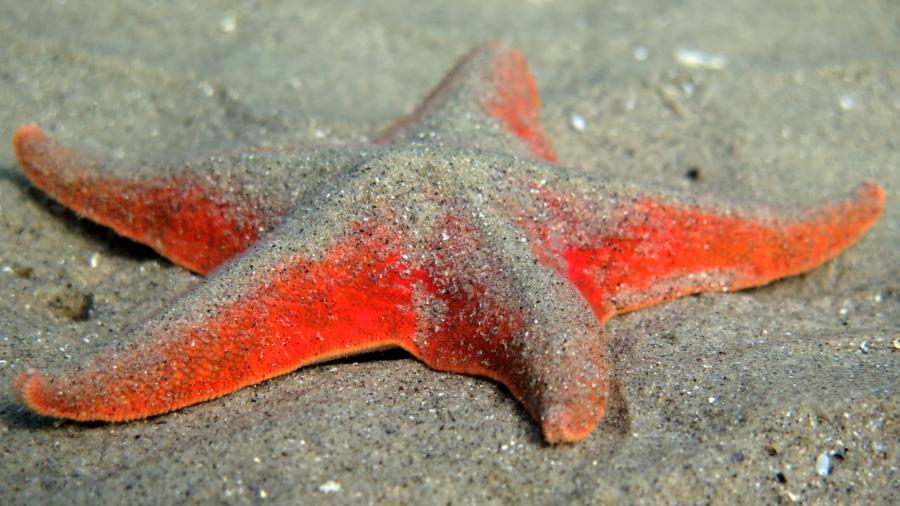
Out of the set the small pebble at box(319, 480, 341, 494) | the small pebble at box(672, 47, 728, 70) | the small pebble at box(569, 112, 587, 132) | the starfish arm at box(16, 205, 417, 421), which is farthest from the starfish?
the small pebble at box(672, 47, 728, 70)

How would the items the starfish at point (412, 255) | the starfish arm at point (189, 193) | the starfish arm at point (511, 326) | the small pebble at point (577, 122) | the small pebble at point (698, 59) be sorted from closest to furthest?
the starfish arm at point (511, 326) < the starfish at point (412, 255) < the starfish arm at point (189, 193) < the small pebble at point (577, 122) < the small pebble at point (698, 59)

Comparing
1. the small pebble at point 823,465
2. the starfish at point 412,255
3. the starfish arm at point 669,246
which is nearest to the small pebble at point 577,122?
the starfish at point 412,255

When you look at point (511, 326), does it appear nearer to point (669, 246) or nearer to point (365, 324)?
point (365, 324)

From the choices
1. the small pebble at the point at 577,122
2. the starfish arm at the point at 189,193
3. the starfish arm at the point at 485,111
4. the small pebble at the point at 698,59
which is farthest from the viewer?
the small pebble at the point at 698,59

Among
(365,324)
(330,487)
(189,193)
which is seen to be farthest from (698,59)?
(330,487)

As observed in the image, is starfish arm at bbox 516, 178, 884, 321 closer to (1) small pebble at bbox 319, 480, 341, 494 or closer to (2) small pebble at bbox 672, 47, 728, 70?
(1) small pebble at bbox 319, 480, 341, 494

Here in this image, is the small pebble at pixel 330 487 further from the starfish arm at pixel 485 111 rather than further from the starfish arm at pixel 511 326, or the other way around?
the starfish arm at pixel 485 111

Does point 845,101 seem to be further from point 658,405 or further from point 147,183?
point 147,183
